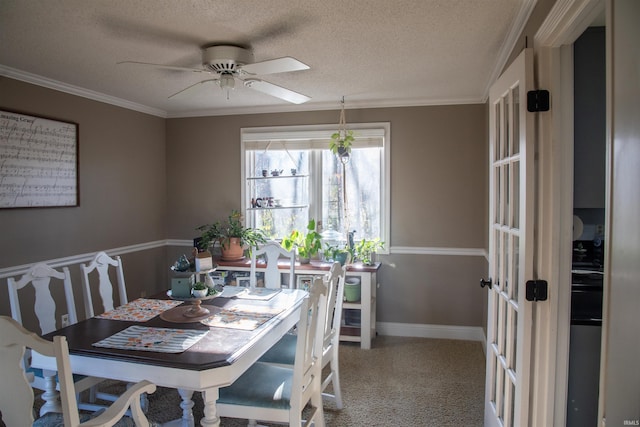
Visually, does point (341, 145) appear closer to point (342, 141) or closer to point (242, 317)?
point (342, 141)

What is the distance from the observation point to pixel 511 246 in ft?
6.55

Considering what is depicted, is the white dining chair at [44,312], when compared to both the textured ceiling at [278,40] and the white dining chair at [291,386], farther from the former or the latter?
the textured ceiling at [278,40]

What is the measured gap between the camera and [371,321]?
156 inches

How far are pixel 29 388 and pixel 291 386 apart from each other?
1067mm

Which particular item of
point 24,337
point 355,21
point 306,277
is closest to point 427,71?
point 355,21

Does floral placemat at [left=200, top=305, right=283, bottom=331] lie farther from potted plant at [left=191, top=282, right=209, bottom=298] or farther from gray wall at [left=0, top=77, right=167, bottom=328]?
gray wall at [left=0, top=77, right=167, bottom=328]

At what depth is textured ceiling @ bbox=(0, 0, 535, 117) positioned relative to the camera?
6.63 ft

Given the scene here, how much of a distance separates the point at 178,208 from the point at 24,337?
11.3 ft

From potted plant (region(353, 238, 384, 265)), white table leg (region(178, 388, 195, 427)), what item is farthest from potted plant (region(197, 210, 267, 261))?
white table leg (region(178, 388, 195, 427))

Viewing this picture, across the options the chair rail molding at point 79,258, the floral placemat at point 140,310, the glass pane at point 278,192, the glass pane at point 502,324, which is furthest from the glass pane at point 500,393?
→ the chair rail molding at point 79,258

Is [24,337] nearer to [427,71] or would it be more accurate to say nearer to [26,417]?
[26,417]

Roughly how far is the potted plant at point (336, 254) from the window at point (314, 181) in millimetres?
173

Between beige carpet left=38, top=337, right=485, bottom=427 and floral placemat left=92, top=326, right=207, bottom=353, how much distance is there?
849 mm

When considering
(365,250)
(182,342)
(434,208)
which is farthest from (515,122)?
(365,250)
